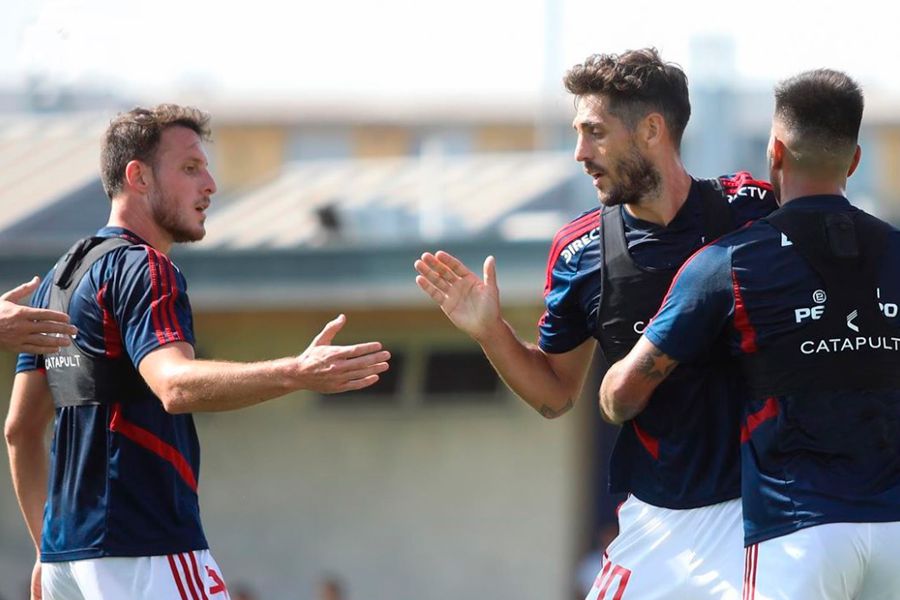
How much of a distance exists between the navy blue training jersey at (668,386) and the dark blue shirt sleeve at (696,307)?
0.36 m

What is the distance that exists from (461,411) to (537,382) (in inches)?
380

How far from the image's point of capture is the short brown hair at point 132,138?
534 centimetres

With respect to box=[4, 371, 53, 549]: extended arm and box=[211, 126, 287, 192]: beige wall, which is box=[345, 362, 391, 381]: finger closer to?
box=[4, 371, 53, 549]: extended arm

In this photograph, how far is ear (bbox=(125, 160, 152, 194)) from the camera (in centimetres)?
530

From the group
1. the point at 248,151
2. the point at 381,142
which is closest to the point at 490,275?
the point at 248,151

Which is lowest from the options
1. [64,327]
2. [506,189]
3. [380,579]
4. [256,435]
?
[380,579]

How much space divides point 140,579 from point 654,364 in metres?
Answer: 1.83

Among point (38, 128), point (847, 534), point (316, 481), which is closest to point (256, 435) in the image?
point (316, 481)

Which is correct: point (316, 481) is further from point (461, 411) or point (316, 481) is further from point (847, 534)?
point (847, 534)

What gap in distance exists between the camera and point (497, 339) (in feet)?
17.0

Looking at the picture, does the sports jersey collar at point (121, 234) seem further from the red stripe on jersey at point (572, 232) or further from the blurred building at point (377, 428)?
the blurred building at point (377, 428)

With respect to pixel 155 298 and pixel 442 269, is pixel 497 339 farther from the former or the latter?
pixel 155 298

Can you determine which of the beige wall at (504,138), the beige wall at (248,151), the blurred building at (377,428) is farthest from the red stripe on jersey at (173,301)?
the beige wall at (504,138)

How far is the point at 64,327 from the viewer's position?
4.80 meters
